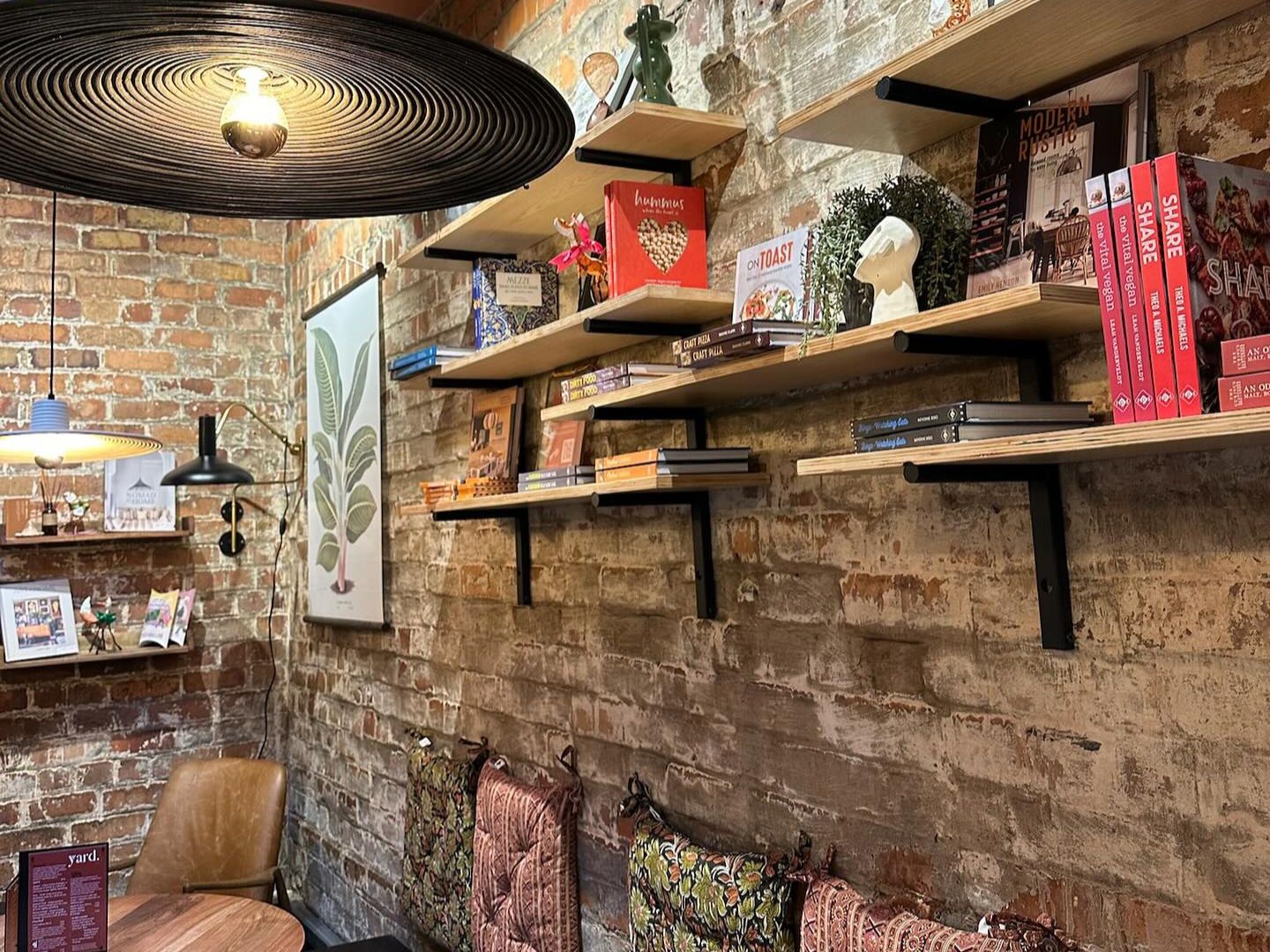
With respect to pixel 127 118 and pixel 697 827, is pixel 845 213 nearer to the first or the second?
pixel 127 118

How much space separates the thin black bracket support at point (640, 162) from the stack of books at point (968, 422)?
0.97 meters

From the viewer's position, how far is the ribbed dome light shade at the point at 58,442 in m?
2.81

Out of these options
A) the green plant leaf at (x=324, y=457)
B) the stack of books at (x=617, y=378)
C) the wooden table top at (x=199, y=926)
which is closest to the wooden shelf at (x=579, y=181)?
the stack of books at (x=617, y=378)

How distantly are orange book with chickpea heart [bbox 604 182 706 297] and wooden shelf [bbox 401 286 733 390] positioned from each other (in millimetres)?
69

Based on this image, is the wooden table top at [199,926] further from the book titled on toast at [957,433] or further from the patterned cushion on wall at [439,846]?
the book titled on toast at [957,433]

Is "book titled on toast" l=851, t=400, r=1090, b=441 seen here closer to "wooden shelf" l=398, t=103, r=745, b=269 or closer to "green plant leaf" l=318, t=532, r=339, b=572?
"wooden shelf" l=398, t=103, r=745, b=269

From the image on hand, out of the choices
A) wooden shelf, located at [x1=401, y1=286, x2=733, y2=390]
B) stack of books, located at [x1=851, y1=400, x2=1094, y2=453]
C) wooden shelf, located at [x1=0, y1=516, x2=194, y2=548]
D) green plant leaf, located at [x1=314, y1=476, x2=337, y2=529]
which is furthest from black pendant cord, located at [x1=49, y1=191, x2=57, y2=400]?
stack of books, located at [x1=851, y1=400, x2=1094, y2=453]

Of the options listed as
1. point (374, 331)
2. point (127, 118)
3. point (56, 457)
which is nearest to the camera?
point (127, 118)

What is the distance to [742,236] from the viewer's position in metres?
2.15

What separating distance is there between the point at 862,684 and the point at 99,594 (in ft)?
11.4

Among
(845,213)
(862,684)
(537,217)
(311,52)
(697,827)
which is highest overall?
(537,217)

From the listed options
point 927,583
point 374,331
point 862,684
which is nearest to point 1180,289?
point 927,583

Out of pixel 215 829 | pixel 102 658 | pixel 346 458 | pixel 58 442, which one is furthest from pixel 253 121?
pixel 102 658

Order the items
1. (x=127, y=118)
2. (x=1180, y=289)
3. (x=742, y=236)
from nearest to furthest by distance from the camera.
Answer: (x=1180, y=289) → (x=127, y=118) → (x=742, y=236)
